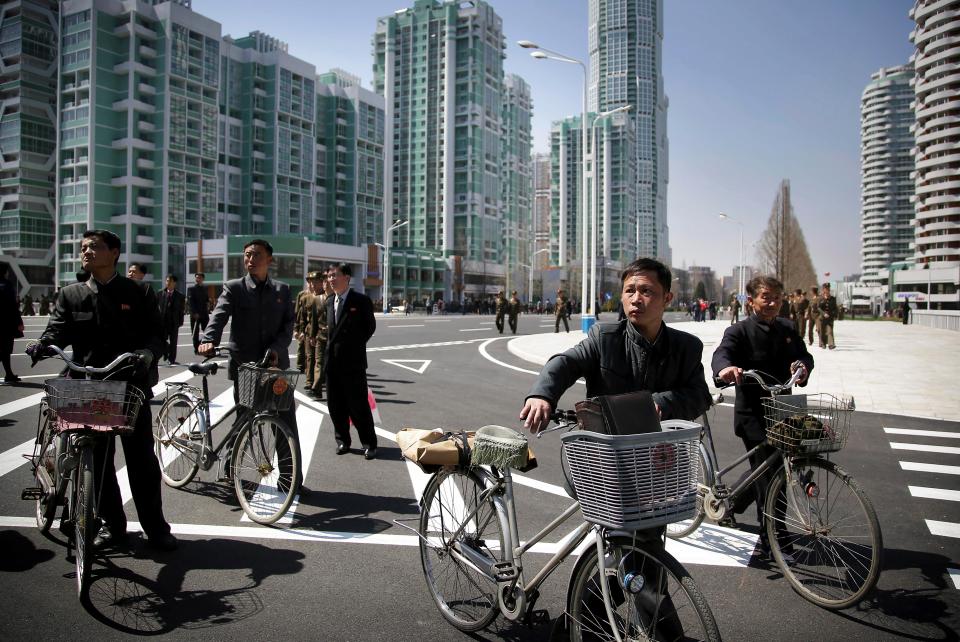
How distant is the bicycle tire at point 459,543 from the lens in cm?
304

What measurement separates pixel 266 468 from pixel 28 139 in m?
90.4

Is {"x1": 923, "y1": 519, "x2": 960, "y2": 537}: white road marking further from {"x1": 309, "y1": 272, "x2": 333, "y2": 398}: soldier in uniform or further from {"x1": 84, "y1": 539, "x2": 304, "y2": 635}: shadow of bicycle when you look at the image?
Result: {"x1": 309, "y1": 272, "x2": 333, "y2": 398}: soldier in uniform

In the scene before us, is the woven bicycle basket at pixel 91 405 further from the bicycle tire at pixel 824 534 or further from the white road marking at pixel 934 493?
the white road marking at pixel 934 493

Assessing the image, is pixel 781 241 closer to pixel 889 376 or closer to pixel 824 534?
pixel 889 376

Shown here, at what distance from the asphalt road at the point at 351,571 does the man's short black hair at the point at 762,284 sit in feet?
5.72

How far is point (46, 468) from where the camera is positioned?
4309mm

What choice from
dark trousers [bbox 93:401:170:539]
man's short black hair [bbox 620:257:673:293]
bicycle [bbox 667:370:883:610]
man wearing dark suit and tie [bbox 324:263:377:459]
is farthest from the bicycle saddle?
bicycle [bbox 667:370:883:610]

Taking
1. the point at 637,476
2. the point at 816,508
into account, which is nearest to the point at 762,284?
the point at 816,508

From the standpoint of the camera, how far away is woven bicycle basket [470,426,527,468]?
2791 millimetres

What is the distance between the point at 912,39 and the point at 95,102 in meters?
105

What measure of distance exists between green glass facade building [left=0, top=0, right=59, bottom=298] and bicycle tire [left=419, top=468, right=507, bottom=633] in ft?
283

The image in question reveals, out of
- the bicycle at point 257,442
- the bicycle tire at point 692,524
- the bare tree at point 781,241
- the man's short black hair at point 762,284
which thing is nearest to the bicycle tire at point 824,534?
the bicycle tire at point 692,524

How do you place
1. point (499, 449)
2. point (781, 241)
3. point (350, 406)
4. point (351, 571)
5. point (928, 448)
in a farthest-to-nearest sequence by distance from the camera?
point (781, 241) → point (928, 448) → point (350, 406) → point (351, 571) → point (499, 449)

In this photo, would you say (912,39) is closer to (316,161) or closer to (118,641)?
(316,161)
